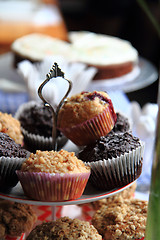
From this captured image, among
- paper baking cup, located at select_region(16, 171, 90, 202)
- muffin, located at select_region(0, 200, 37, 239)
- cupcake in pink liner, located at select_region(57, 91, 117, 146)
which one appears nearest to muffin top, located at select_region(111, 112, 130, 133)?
cupcake in pink liner, located at select_region(57, 91, 117, 146)

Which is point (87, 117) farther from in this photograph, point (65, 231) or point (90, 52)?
point (90, 52)

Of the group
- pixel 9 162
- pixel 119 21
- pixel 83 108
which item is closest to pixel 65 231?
pixel 9 162

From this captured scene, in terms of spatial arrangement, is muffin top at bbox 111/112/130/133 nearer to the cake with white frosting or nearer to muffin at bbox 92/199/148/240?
muffin at bbox 92/199/148/240

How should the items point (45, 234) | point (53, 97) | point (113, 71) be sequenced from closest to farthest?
1. point (45, 234)
2. point (53, 97)
3. point (113, 71)

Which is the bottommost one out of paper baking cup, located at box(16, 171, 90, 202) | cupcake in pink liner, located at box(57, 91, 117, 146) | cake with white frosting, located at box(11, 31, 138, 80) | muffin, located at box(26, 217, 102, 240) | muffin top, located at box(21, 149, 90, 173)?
cake with white frosting, located at box(11, 31, 138, 80)

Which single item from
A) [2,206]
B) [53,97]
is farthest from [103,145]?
[53,97]

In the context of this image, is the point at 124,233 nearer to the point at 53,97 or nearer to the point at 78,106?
the point at 78,106

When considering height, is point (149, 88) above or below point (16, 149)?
below
